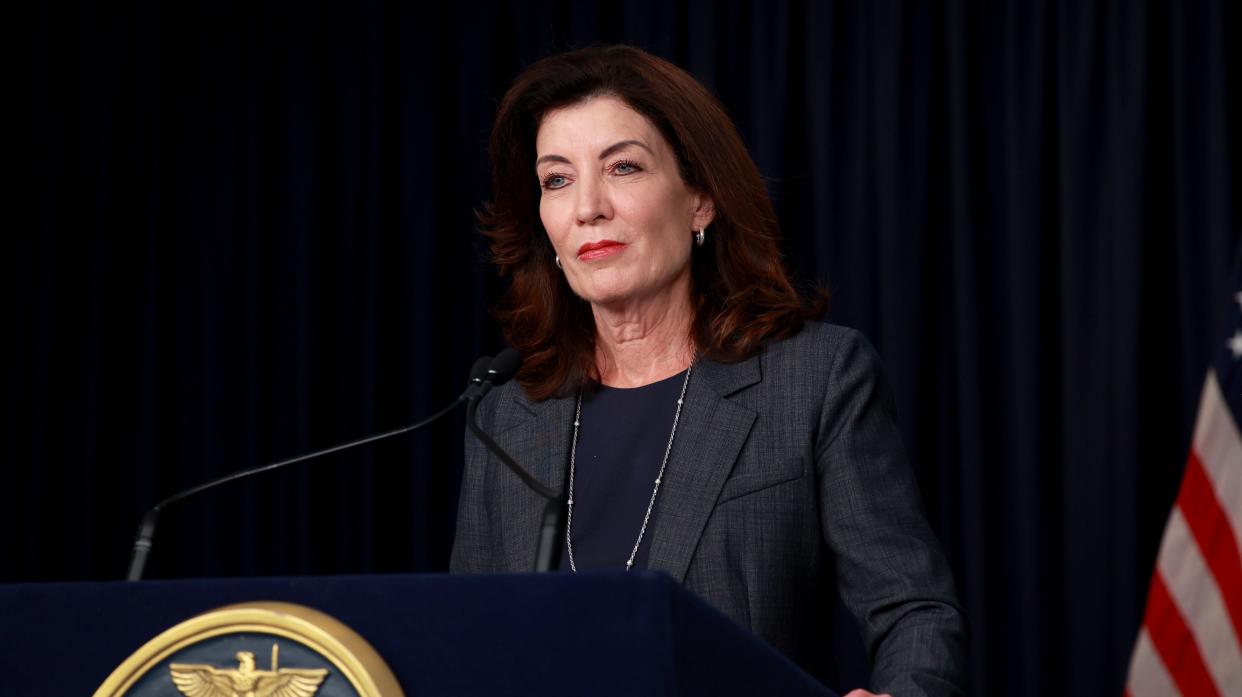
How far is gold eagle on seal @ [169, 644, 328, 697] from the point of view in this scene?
100 centimetres

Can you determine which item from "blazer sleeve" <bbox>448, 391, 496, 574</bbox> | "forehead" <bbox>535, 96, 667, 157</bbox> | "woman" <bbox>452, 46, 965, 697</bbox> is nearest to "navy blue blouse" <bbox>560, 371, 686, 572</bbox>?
"woman" <bbox>452, 46, 965, 697</bbox>

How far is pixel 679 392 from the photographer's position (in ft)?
6.82

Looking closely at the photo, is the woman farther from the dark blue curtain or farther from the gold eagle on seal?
the dark blue curtain

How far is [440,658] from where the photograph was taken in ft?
3.22

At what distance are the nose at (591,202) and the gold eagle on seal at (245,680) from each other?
1085 millimetres

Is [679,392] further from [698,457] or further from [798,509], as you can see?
[798,509]

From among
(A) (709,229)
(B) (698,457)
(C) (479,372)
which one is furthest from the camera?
(A) (709,229)

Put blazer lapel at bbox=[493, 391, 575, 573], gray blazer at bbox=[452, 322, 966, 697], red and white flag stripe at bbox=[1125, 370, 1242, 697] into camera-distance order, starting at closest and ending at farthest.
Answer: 1. gray blazer at bbox=[452, 322, 966, 697]
2. blazer lapel at bbox=[493, 391, 575, 573]
3. red and white flag stripe at bbox=[1125, 370, 1242, 697]

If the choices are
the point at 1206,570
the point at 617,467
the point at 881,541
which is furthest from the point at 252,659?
the point at 1206,570

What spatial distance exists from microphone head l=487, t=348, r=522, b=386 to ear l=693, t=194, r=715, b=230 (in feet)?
2.09

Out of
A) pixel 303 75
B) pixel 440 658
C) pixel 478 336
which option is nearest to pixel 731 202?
pixel 440 658

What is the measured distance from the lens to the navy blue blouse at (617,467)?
1975mm

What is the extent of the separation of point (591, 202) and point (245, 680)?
3.64ft

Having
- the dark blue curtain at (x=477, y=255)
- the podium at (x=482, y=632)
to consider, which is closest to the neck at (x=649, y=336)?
the podium at (x=482, y=632)
